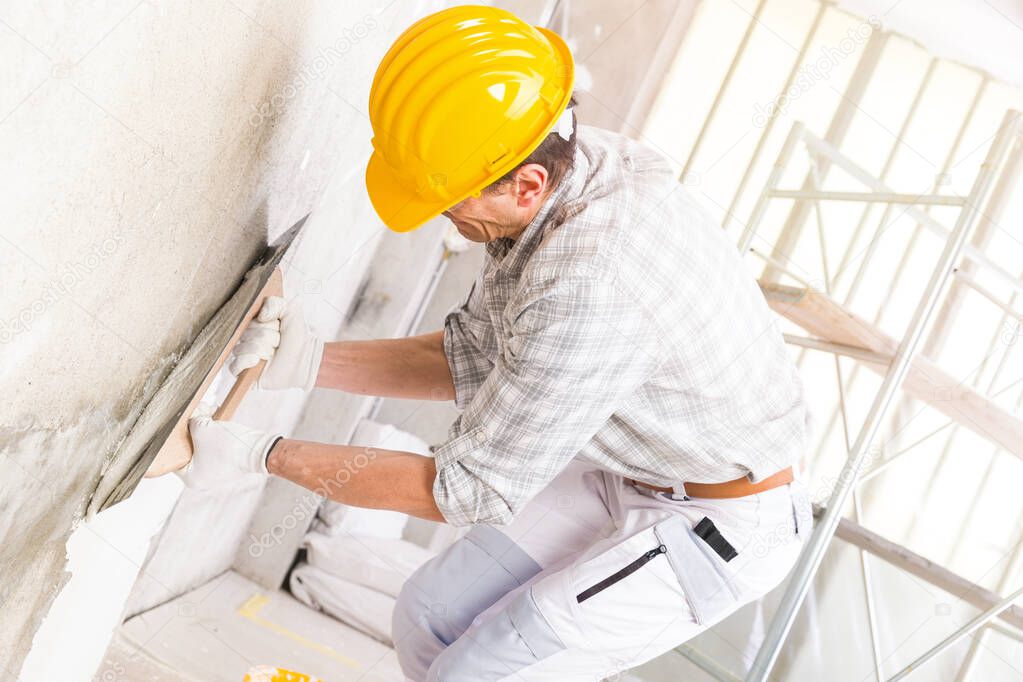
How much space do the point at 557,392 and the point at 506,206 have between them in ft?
1.22

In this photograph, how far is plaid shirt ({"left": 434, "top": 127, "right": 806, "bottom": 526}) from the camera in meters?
1.49

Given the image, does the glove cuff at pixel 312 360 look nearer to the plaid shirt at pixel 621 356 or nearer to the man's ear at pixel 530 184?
the plaid shirt at pixel 621 356

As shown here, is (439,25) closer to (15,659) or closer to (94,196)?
(94,196)

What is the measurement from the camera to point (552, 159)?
1582 millimetres

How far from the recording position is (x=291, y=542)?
11.1ft

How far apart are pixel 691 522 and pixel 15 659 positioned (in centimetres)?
125

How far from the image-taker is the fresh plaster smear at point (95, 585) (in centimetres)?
155

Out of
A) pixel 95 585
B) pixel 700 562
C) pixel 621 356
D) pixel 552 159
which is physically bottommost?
pixel 95 585

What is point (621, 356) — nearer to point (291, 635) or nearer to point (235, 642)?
point (235, 642)

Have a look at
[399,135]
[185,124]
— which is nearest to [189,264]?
[185,124]

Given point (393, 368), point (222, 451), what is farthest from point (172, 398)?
point (393, 368)

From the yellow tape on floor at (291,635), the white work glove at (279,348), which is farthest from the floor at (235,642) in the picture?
the white work glove at (279,348)

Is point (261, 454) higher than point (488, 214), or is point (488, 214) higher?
point (488, 214)

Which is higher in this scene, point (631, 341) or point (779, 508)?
point (631, 341)
